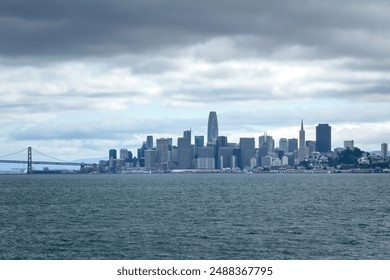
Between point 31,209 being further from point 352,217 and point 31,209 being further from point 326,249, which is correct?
point 326,249

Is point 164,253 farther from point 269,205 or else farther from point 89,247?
point 269,205

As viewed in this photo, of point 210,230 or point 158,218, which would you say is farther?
point 158,218

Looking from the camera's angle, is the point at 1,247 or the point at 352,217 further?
the point at 352,217

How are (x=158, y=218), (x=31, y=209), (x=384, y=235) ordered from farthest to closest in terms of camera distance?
(x=31, y=209), (x=158, y=218), (x=384, y=235)

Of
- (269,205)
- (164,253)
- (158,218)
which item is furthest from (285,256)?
(269,205)
